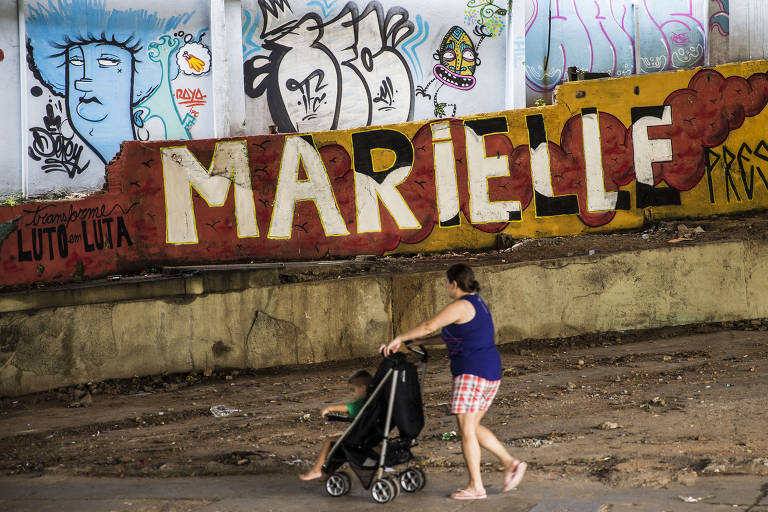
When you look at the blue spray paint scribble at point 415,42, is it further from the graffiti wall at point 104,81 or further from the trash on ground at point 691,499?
the trash on ground at point 691,499

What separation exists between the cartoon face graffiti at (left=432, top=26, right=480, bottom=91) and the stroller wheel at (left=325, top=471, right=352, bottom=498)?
12.4 metres

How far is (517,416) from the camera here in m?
7.89

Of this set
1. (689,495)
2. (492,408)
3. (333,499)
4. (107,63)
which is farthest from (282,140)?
(689,495)

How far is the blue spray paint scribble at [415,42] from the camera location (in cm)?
1677

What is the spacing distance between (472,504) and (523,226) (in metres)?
7.84

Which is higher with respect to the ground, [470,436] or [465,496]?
[470,436]

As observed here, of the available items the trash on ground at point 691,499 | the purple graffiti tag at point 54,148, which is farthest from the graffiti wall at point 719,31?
the trash on ground at point 691,499

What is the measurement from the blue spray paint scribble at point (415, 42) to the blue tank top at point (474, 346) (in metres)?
12.1

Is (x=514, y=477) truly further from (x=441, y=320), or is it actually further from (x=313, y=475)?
(x=313, y=475)

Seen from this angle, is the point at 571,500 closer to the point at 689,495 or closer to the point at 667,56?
the point at 689,495

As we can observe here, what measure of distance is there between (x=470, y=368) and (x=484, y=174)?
7713 mm

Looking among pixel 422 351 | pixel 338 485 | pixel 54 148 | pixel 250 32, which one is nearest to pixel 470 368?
pixel 422 351

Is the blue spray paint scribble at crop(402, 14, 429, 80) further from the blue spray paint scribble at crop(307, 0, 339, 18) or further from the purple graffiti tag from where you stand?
the purple graffiti tag

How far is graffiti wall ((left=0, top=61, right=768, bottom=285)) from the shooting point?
1280cm
